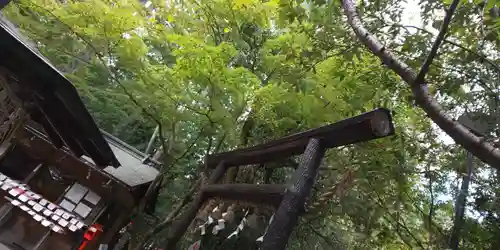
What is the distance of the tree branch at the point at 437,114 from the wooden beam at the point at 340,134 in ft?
1.32

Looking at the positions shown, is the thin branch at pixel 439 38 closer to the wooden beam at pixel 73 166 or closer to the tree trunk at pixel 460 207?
the tree trunk at pixel 460 207

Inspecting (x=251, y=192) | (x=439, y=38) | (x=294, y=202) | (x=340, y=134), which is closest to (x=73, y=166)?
(x=251, y=192)

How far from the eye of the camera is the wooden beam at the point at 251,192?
3.30 meters

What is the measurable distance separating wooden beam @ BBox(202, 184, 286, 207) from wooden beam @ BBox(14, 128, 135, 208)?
440 centimetres

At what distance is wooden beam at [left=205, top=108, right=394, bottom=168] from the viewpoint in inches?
115

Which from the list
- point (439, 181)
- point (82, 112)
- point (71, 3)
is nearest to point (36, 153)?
point (71, 3)

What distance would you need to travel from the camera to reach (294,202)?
297 cm

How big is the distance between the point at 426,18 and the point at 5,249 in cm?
861

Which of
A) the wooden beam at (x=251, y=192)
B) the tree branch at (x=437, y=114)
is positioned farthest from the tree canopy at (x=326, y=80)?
the wooden beam at (x=251, y=192)

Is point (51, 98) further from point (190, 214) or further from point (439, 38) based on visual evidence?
point (439, 38)

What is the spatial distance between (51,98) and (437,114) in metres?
4.01

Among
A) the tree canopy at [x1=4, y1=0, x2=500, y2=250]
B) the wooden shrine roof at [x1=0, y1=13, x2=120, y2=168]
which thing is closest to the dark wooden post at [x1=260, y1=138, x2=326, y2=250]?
the tree canopy at [x1=4, y1=0, x2=500, y2=250]

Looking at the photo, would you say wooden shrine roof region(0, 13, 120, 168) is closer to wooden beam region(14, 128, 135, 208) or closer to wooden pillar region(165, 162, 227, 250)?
wooden pillar region(165, 162, 227, 250)

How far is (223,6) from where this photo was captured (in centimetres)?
744
